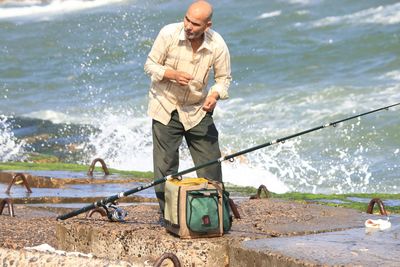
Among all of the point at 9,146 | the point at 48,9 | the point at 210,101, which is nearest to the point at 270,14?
the point at 48,9

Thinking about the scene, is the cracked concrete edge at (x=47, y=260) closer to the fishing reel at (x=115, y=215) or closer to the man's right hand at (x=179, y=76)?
the fishing reel at (x=115, y=215)

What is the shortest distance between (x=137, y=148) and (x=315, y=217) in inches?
471

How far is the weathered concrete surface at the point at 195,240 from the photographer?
7.09 meters

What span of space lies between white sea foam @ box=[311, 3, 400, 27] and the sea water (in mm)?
60

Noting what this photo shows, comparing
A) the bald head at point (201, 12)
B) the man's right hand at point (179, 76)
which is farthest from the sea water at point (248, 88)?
the bald head at point (201, 12)

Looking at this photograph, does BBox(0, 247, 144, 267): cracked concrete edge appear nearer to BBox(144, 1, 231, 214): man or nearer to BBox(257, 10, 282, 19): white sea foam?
BBox(144, 1, 231, 214): man

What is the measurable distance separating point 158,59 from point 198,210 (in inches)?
48.6

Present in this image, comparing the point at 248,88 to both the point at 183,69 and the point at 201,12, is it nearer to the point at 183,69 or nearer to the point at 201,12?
the point at 183,69

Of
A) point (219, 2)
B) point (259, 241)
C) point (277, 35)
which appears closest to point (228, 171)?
point (259, 241)

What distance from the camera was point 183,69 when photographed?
8.00 m

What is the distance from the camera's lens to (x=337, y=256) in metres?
6.52

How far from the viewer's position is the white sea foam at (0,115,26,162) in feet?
61.1

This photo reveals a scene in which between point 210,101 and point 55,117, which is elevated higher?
point 55,117

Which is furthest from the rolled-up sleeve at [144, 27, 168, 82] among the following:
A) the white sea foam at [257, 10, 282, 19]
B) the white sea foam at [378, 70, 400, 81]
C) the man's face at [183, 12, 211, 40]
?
the white sea foam at [257, 10, 282, 19]
